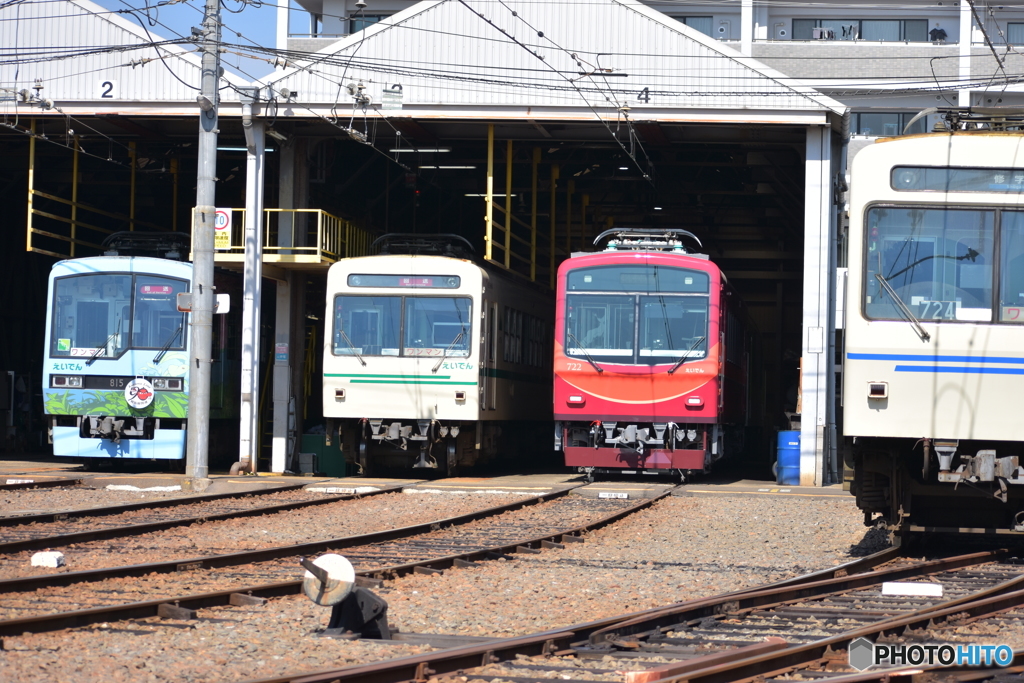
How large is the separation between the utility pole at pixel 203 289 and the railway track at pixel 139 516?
4.15ft

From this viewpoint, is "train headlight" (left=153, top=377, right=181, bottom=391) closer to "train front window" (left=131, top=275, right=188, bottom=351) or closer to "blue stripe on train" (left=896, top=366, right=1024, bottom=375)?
"train front window" (left=131, top=275, right=188, bottom=351)

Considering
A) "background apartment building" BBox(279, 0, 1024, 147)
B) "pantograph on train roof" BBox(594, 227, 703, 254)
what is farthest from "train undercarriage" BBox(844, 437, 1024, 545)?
"background apartment building" BBox(279, 0, 1024, 147)

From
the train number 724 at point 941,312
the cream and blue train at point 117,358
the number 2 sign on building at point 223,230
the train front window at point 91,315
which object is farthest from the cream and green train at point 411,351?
the train number 724 at point 941,312

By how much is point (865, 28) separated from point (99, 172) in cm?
2435

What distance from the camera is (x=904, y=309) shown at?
9438 millimetres

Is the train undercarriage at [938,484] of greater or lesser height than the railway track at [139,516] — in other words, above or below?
above

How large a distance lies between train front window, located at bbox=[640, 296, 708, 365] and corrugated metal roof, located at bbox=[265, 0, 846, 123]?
11.6ft

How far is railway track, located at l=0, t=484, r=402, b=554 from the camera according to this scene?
34.2 feet

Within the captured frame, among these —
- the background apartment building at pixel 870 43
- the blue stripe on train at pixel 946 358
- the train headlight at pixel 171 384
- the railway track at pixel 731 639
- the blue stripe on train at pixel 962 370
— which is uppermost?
the background apartment building at pixel 870 43

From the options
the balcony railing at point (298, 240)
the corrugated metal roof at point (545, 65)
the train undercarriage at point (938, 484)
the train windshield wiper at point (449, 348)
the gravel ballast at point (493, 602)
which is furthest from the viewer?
the balcony railing at point (298, 240)

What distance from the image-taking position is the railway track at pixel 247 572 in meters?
7.04

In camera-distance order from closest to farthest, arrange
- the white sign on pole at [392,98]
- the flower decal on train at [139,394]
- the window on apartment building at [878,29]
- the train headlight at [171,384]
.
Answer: the flower decal on train at [139,394]
the train headlight at [171,384]
the white sign on pole at [392,98]
the window on apartment building at [878,29]

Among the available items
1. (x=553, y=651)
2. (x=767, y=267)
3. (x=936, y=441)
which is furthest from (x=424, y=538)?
(x=767, y=267)

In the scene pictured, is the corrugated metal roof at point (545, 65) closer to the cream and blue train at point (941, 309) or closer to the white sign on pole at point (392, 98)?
the white sign on pole at point (392, 98)
